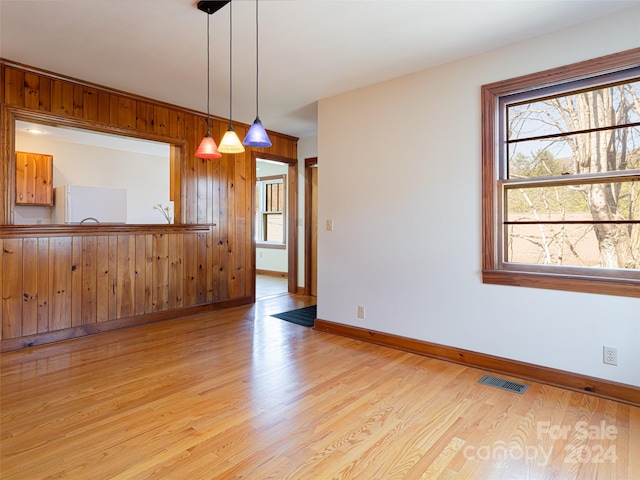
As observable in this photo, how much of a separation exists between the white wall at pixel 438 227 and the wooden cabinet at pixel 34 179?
4.62 meters

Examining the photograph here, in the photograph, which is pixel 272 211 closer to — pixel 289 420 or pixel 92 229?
pixel 92 229

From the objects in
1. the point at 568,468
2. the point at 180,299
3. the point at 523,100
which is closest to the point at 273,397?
the point at 568,468

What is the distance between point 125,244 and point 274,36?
2836 millimetres

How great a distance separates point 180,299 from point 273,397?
2.63 meters

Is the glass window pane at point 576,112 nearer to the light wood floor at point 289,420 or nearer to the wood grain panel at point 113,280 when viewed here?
the light wood floor at point 289,420

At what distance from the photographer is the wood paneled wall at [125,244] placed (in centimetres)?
332

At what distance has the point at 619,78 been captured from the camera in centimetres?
245

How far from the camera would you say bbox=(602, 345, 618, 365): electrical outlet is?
7.94 feet

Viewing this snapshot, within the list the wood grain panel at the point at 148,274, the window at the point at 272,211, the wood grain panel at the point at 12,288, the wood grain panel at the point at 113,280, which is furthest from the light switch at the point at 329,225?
the window at the point at 272,211

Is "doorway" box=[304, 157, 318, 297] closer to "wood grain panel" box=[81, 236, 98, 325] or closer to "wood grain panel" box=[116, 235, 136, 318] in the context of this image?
"wood grain panel" box=[116, 235, 136, 318]

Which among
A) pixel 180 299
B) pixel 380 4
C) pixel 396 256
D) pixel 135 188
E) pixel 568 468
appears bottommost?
pixel 568 468

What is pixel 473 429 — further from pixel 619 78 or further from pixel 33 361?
pixel 33 361

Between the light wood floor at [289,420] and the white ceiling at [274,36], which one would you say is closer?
the light wood floor at [289,420]

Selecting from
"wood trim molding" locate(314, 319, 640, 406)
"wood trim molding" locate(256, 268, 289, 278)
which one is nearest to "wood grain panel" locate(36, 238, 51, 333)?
"wood trim molding" locate(314, 319, 640, 406)
